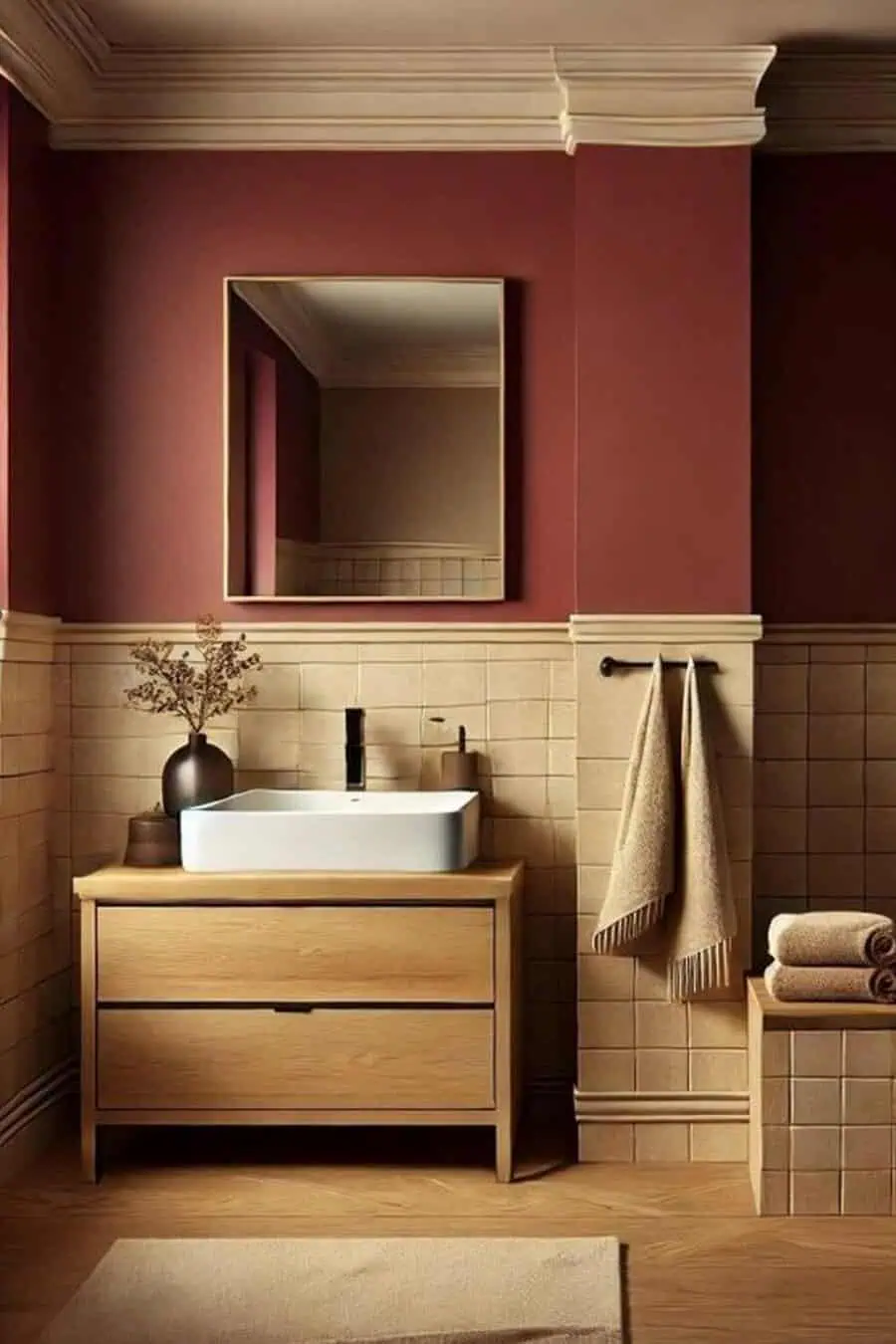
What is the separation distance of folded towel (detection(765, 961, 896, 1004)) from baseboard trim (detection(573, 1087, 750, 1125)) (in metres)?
0.44

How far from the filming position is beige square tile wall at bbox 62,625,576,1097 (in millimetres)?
4051

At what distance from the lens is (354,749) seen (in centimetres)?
395

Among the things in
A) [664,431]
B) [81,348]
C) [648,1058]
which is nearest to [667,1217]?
[648,1058]

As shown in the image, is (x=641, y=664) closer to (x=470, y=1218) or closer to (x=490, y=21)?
(x=470, y=1218)

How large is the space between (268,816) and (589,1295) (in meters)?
1.15

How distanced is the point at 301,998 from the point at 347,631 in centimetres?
91

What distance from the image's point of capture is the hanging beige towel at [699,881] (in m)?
3.65

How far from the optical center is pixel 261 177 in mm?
4047

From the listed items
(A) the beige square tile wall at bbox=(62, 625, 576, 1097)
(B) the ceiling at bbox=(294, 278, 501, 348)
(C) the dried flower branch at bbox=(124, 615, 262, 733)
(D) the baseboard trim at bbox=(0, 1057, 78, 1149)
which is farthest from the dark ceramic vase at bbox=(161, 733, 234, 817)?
(B) the ceiling at bbox=(294, 278, 501, 348)

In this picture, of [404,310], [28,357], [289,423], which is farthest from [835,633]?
[28,357]

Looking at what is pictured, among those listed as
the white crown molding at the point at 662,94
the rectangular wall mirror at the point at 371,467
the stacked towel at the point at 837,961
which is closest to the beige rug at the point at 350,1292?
the stacked towel at the point at 837,961

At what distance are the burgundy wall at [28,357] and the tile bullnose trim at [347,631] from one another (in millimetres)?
145

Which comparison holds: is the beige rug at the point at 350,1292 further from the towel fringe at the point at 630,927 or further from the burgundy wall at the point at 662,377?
the burgundy wall at the point at 662,377

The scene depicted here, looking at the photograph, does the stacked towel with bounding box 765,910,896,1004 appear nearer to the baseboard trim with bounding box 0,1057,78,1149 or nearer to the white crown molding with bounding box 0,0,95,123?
the baseboard trim with bounding box 0,1057,78,1149
